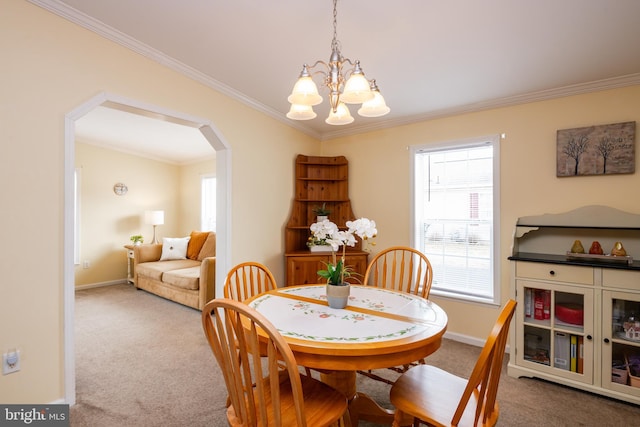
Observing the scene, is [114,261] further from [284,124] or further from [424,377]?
[424,377]

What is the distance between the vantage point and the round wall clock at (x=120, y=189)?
18.0 ft

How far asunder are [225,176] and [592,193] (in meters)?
3.22

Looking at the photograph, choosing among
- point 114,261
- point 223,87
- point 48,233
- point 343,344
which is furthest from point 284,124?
point 114,261

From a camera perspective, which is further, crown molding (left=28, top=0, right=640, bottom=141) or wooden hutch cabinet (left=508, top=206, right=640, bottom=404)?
wooden hutch cabinet (left=508, top=206, right=640, bottom=404)

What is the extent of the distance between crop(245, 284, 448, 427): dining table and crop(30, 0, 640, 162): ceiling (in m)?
1.73

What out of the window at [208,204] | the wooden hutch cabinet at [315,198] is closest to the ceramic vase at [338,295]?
the wooden hutch cabinet at [315,198]

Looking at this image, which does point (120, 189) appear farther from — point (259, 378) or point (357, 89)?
point (259, 378)

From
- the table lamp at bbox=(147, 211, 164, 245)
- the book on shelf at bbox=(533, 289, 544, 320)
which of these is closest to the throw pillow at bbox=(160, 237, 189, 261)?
the table lamp at bbox=(147, 211, 164, 245)

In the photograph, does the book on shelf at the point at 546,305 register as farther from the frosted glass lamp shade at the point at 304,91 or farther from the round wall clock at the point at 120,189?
the round wall clock at the point at 120,189

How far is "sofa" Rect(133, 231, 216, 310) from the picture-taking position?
3941 mm

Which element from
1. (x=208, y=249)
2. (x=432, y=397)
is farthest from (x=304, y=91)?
(x=208, y=249)

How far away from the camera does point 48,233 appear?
185 centimetres

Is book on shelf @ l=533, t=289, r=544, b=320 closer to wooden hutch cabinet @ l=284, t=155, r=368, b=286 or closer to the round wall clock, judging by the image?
wooden hutch cabinet @ l=284, t=155, r=368, b=286

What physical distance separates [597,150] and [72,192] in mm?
3905
